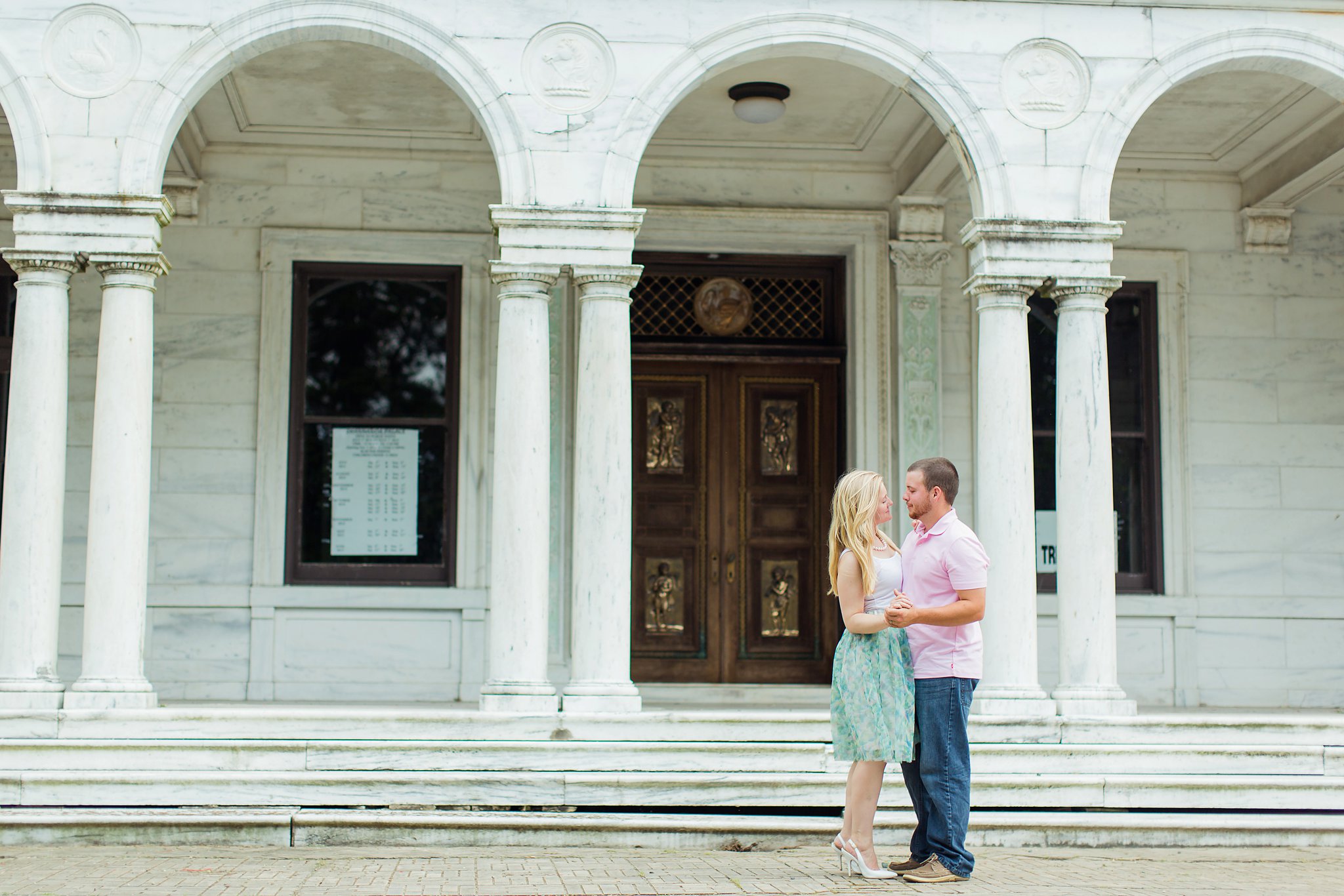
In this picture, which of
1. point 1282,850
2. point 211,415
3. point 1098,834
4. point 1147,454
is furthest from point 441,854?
point 1147,454

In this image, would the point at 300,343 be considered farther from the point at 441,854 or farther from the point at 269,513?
the point at 441,854

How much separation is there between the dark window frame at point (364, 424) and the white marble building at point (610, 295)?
0.05 metres

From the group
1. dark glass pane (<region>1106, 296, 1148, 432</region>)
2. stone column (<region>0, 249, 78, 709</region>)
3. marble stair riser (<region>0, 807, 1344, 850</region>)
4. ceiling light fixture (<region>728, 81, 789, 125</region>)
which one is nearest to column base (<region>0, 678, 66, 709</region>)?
stone column (<region>0, 249, 78, 709</region>)

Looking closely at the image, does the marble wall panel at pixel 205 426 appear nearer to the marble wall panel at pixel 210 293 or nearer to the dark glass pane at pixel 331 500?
the dark glass pane at pixel 331 500

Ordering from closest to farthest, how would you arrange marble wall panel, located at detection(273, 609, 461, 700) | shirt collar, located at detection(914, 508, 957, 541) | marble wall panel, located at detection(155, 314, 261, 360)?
shirt collar, located at detection(914, 508, 957, 541) → marble wall panel, located at detection(273, 609, 461, 700) → marble wall panel, located at detection(155, 314, 261, 360)

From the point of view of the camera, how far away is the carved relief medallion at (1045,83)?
8930 mm

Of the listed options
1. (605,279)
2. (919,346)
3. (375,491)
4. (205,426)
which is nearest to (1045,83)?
(919,346)

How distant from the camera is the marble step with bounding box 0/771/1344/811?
775cm

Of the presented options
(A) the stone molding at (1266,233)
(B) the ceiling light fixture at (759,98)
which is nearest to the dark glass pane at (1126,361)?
(A) the stone molding at (1266,233)

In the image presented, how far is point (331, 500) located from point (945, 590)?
249 inches

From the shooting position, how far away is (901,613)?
5938mm

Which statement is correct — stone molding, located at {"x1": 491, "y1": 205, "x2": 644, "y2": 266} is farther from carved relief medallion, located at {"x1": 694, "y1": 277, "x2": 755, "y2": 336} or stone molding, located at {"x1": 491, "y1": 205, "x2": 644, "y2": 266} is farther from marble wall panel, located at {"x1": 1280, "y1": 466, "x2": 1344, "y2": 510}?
marble wall panel, located at {"x1": 1280, "y1": 466, "x2": 1344, "y2": 510}

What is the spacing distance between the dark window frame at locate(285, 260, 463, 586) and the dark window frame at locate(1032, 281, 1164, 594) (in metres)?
4.62

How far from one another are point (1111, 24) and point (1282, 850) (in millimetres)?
4944
